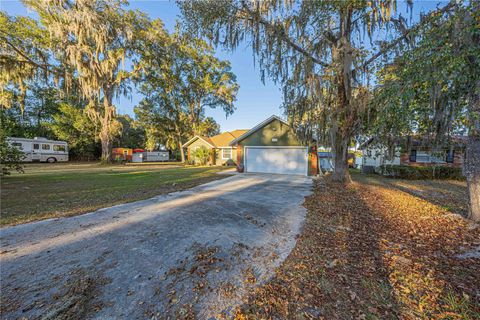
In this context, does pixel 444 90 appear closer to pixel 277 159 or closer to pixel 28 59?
pixel 277 159

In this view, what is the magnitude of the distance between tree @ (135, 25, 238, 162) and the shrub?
5304 millimetres

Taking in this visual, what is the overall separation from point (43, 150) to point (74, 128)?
5130 millimetres

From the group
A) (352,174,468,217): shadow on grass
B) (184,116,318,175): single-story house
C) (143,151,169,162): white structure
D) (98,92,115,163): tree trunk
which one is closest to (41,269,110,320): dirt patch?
(352,174,468,217): shadow on grass

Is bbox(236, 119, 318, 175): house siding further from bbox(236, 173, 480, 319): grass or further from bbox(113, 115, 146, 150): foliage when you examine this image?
bbox(113, 115, 146, 150): foliage

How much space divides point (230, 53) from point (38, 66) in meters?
12.7

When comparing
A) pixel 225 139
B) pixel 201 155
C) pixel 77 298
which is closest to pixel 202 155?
pixel 201 155

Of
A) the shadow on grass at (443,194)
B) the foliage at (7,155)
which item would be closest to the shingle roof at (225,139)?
the foliage at (7,155)

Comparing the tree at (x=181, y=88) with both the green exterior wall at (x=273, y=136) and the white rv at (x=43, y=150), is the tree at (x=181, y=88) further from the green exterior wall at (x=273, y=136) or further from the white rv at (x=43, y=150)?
the green exterior wall at (x=273, y=136)

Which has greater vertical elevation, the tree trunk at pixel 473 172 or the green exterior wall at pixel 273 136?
the green exterior wall at pixel 273 136

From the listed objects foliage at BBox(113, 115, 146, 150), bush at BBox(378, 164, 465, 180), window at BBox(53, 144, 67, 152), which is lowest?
bush at BBox(378, 164, 465, 180)

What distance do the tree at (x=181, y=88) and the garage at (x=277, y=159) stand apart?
12024 millimetres

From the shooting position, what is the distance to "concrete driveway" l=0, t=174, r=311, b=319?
6.18ft

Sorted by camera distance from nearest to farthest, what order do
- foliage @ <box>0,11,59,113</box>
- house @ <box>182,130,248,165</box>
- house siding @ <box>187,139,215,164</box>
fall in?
foliage @ <box>0,11,59,113</box> < house @ <box>182,130,248,165</box> < house siding @ <box>187,139,215,164</box>

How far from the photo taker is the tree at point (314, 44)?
6.33 metres
